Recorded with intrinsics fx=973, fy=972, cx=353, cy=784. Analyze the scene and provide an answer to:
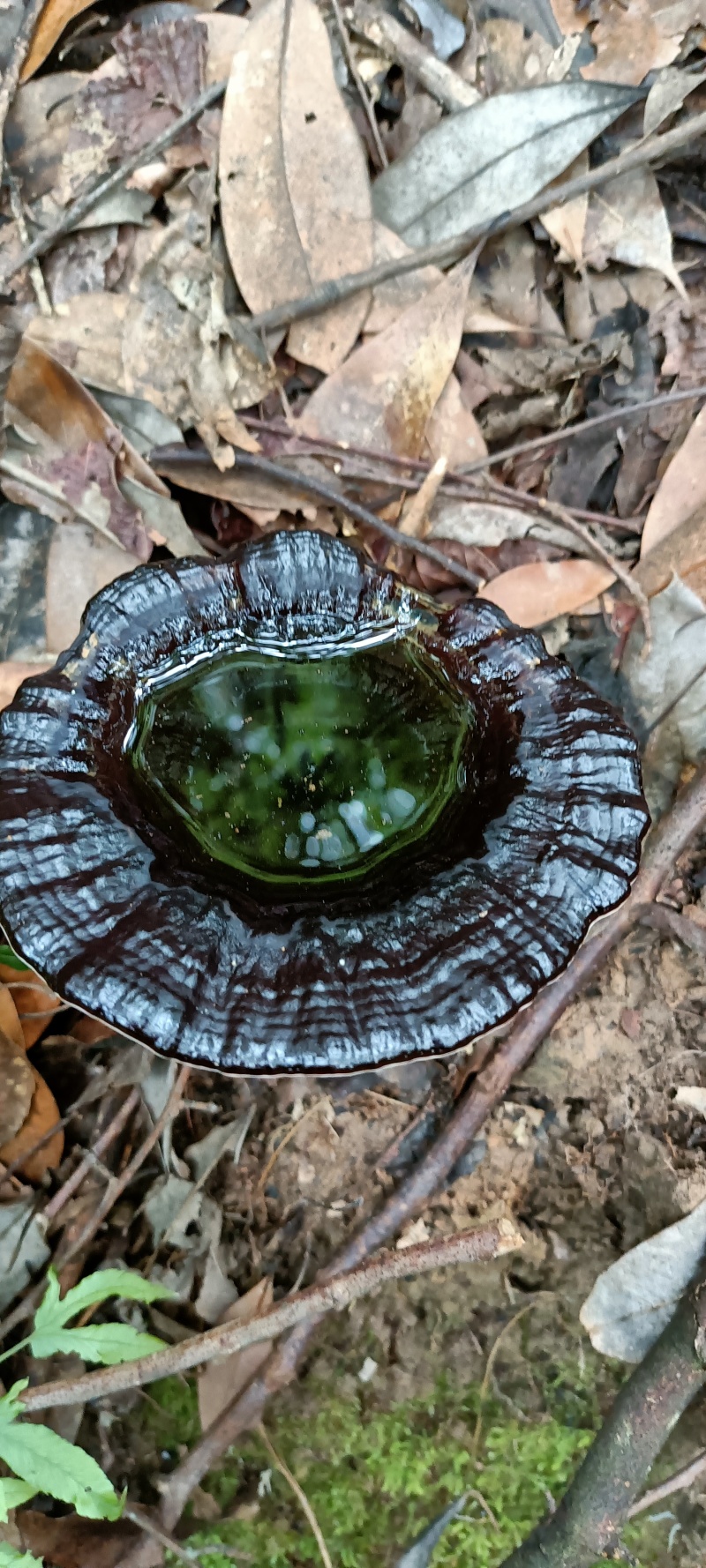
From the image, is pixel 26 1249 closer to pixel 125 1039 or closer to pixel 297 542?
pixel 125 1039

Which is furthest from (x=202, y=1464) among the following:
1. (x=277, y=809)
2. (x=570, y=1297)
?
(x=277, y=809)

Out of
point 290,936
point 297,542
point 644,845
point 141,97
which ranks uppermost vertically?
point 141,97

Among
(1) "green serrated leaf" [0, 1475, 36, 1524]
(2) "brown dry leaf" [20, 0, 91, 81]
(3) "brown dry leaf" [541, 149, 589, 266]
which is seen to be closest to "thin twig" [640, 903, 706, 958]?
(1) "green serrated leaf" [0, 1475, 36, 1524]

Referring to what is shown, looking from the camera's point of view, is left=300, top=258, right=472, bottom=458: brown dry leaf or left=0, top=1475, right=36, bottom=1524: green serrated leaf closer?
left=0, top=1475, right=36, bottom=1524: green serrated leaf

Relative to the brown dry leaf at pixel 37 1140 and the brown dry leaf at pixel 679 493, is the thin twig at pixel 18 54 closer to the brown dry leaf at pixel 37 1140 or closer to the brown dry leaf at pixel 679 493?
the brown dry leaf at pixel 679 493

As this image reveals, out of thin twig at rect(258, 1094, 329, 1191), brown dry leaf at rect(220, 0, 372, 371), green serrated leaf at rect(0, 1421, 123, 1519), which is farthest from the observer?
brown dry leaf at rect(220, 0, 372, 371)

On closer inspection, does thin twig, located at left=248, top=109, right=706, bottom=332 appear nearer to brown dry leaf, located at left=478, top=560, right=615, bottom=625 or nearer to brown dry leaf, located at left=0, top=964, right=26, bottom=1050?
brown dry leaf, located at left=478, top=560, right=615, bottom=625
